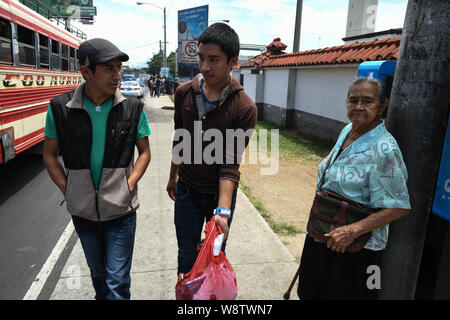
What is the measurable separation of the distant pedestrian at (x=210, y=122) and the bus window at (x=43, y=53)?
20.6 feet

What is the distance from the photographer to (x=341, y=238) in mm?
1843

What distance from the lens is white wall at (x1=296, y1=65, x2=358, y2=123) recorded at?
976 cm

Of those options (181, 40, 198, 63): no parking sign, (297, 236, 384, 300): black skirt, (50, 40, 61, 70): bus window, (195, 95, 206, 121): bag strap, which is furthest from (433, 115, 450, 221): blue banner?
(181, 40, 198, 63): no parking sign

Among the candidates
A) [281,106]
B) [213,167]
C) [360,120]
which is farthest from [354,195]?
[281,106]

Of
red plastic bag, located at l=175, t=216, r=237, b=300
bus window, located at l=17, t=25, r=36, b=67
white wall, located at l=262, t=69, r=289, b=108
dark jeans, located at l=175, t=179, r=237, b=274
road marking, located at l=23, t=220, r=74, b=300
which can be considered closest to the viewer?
red plastic bag, located at l=175, t=216, r=237, b=300

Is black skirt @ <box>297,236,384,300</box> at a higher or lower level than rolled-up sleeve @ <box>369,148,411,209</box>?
lower

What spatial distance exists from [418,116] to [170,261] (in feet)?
8.67

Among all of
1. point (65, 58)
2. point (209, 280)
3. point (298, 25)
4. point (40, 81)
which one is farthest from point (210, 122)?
point (298, 25)

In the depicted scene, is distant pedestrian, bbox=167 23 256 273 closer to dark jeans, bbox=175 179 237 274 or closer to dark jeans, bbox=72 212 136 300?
dark jeans, bbox=175 179 237 274

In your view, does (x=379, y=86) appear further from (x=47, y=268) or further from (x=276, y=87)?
(x=276, y=87)

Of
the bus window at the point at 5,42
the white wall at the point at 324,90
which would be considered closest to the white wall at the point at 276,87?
the white wall at the point at 324,90

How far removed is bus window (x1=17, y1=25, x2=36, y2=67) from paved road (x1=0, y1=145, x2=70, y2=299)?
215cm

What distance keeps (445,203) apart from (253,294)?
174 centimetres

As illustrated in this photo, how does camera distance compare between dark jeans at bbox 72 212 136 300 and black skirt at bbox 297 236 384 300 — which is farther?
dark jeans at bbox 72 212 136 300
